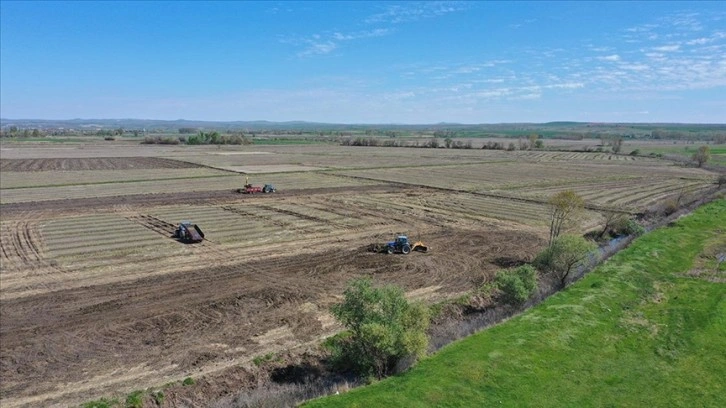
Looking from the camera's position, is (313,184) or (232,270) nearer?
(232,270)

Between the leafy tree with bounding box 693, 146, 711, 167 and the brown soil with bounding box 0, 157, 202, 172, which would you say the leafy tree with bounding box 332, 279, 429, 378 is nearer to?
the brown soil with bounding box 0, 157, 202, 172

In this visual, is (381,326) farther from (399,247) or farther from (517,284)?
(399,247)

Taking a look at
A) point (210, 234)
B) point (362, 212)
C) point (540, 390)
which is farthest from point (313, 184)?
point (540, 390)

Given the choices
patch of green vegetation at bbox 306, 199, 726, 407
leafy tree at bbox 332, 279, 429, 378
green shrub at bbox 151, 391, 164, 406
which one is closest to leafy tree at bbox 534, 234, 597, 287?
patch of green vegetation at bbox 306, 199, 726, 407

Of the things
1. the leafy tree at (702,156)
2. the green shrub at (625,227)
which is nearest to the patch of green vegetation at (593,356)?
the green shrub at (625,227)

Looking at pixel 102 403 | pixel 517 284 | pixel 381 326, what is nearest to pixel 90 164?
pixel 102 403

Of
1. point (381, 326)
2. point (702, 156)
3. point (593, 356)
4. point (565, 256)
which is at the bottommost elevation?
point (593, 356)

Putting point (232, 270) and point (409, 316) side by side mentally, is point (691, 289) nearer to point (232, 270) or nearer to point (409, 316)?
point (409, 316)
